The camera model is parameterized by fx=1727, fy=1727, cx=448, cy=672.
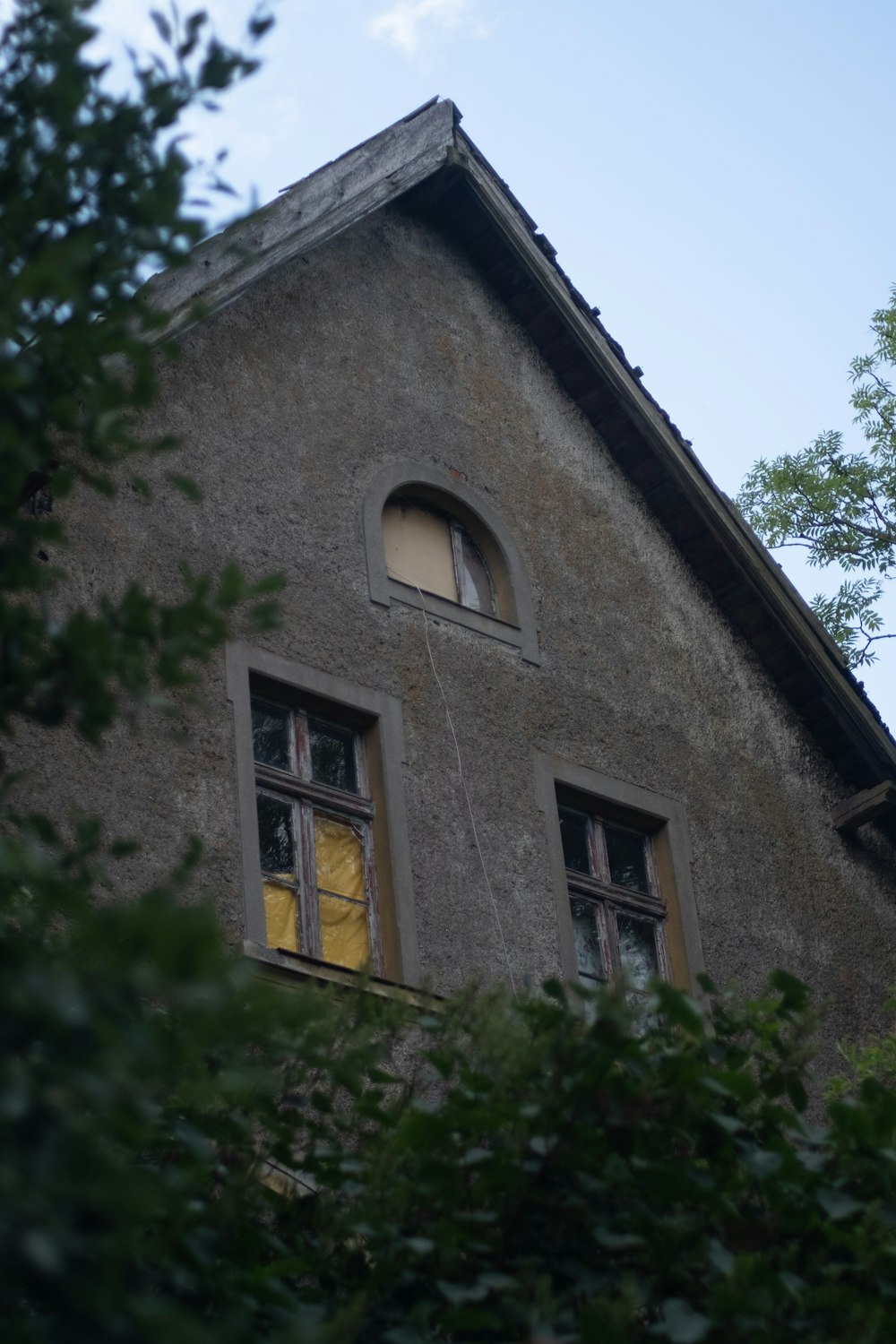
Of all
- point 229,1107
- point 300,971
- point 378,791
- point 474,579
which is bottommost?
point 229,1107

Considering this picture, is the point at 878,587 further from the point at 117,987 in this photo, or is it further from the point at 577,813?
the point at 117,987

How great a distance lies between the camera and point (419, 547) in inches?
358

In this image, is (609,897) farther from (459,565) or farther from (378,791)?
(459,565)

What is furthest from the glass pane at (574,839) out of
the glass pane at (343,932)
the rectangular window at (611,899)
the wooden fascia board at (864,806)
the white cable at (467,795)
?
the wooden fascia board at (864,806)

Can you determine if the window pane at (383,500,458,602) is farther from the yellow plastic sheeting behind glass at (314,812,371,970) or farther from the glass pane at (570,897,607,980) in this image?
the glass pane at (570,897,607,980)

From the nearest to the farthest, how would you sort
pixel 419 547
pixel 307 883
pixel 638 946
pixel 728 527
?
pixel 307 883, pixel 638 946, pixel 419 547, pixel 728 527

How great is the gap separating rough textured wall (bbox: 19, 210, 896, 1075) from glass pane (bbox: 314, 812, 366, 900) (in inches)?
10.6

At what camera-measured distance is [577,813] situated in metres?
9.01

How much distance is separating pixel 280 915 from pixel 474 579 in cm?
267

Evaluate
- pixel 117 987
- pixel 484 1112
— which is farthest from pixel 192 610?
pixel 484 1112

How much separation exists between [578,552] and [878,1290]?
6322 millimetres

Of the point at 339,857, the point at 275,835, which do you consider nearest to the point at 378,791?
the point at 339,857

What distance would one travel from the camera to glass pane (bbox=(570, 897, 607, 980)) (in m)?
8.48

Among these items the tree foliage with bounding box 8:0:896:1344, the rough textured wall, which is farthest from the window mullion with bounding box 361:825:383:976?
the tree foliage with bounding box 8:0:896:1344
